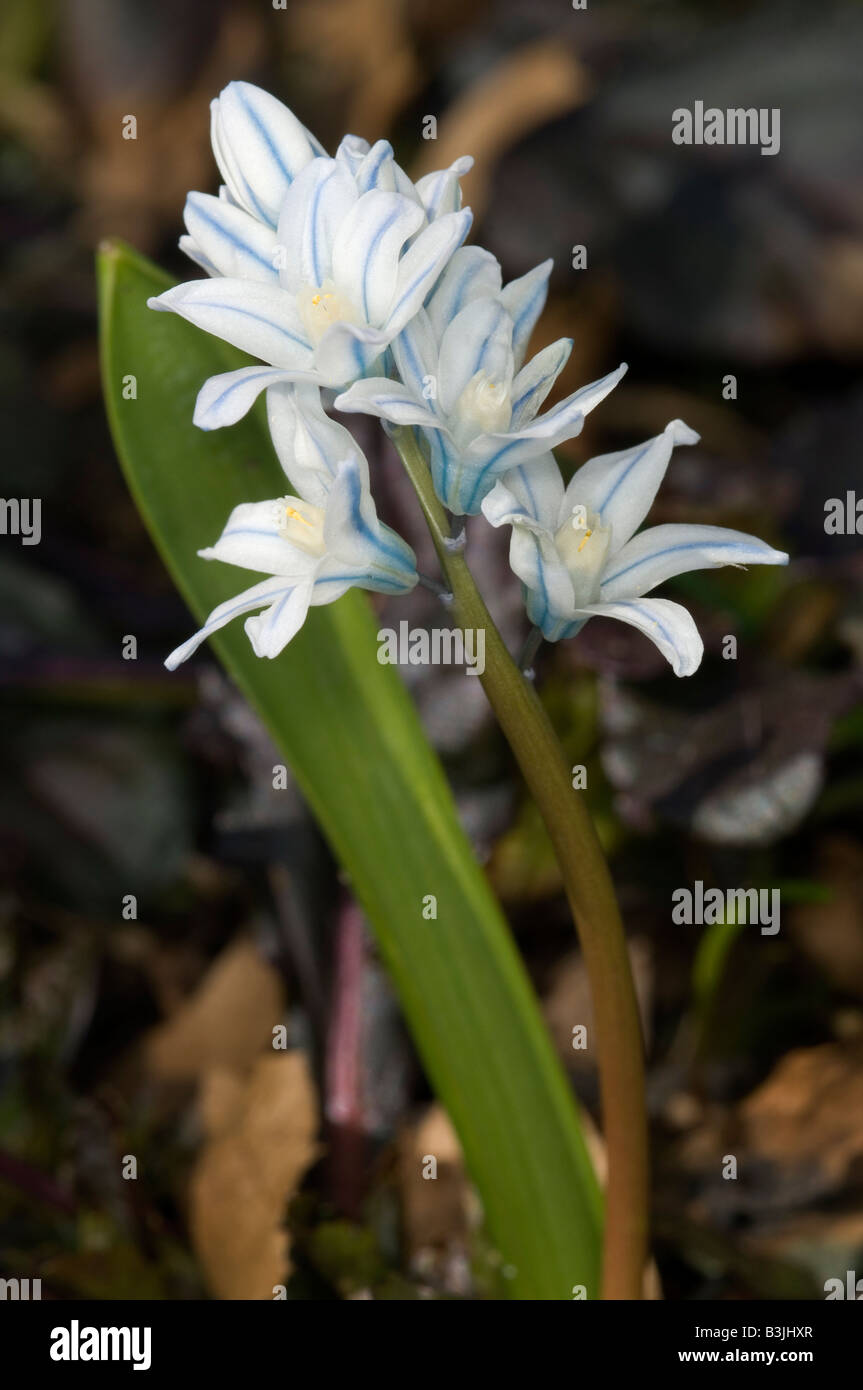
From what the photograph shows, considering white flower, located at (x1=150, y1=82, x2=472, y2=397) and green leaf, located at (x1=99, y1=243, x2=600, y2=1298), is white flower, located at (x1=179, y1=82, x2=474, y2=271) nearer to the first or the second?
white flower, located at (x1=150, y1=82, x2=472, y2=397)

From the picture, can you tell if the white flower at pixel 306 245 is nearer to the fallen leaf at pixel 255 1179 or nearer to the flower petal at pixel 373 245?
the flower petal at pixel 373 245

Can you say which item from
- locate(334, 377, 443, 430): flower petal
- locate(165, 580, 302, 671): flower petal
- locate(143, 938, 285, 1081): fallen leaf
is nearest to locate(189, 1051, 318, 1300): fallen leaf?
locate(143, 938, 285, 1081): fallen leaf

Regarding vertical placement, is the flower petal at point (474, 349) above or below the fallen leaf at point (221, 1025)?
above

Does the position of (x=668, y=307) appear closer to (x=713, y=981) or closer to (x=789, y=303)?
(x=789, y=303)

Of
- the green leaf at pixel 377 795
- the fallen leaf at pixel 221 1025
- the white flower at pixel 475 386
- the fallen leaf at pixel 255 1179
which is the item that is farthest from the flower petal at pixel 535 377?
the fallen leaf at pixel 221 1025

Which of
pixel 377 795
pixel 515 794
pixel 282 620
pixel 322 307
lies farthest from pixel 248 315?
pixel 515 794
